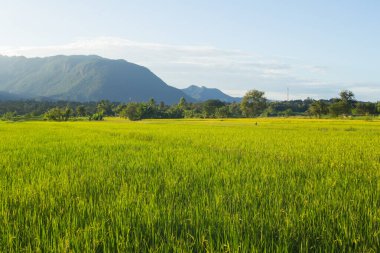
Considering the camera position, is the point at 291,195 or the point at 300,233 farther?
the point at 291,195

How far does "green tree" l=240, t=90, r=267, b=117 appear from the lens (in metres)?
128

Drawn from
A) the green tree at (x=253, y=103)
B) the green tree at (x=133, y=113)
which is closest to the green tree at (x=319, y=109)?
the green tree at (x=253, y=103)

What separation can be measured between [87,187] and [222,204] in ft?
7.23

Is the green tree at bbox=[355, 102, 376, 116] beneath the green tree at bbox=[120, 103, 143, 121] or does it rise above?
above

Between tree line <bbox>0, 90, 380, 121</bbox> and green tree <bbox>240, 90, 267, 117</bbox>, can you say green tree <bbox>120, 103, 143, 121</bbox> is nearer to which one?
tree line <bbox>0, 90, 380, 121</bbox>

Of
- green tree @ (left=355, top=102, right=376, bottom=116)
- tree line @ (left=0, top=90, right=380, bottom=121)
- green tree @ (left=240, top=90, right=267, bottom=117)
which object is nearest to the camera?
tree line @ (left=0, top=90, right=380, bottom=121)

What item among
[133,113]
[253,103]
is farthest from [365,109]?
[133,113]

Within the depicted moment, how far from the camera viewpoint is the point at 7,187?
4809 mm

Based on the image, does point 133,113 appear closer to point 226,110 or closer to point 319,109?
point 226,110

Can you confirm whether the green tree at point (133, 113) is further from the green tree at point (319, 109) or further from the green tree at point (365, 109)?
the green tree at point (365, 109)

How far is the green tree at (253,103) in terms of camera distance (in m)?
128

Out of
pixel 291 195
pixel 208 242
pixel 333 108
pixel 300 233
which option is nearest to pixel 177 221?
pixel 208 242

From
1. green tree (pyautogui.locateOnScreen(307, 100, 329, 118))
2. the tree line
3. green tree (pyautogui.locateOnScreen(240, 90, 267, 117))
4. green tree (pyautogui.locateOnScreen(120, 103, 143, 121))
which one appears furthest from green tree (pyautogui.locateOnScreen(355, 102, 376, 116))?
green tree (pyautogui.locateOnScreen(120, 103, 143, 121))

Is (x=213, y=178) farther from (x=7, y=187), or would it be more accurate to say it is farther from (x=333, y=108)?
(x=333, y=108)
